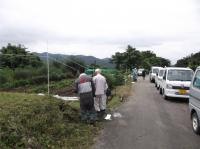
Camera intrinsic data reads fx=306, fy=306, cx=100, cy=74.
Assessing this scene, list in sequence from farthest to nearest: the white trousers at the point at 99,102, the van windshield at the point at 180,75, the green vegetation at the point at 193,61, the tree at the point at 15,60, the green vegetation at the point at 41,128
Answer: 1. the tree at the point at 15,60
2. the green vegetation at the point at 193,61
3. the van windshield at the point at 180,75
4. the white trousers at the point at 99,102
5. the green vegetation at the point at 41,128

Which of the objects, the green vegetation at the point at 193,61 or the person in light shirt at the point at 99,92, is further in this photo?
the green vegetation at the point at 193,61

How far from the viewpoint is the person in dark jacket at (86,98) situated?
9742 mm

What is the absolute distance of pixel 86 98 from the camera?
383 inches

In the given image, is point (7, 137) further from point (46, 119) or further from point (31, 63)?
point (31, 63)

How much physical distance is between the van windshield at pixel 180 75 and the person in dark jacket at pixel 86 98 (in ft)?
29.2

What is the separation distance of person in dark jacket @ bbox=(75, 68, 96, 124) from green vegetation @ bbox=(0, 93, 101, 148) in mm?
334

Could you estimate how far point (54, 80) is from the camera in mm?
33469

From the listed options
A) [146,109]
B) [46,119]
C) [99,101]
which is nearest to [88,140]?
[46,119]

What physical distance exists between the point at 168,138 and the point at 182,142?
0.47 metres

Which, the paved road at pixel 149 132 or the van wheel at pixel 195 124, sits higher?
the van wheel at pixel 195 124

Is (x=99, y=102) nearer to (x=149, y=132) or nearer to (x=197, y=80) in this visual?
(x=149, y=132)

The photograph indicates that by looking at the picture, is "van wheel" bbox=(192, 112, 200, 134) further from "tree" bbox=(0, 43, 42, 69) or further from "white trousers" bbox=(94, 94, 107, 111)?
"tree" bbox=(0, 43, 42, 69)

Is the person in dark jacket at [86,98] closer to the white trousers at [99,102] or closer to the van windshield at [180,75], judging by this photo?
the white trousers at [99,102]

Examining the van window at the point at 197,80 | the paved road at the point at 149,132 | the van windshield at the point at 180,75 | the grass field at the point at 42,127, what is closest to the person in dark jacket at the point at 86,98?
the grass field at the point at 42,127
